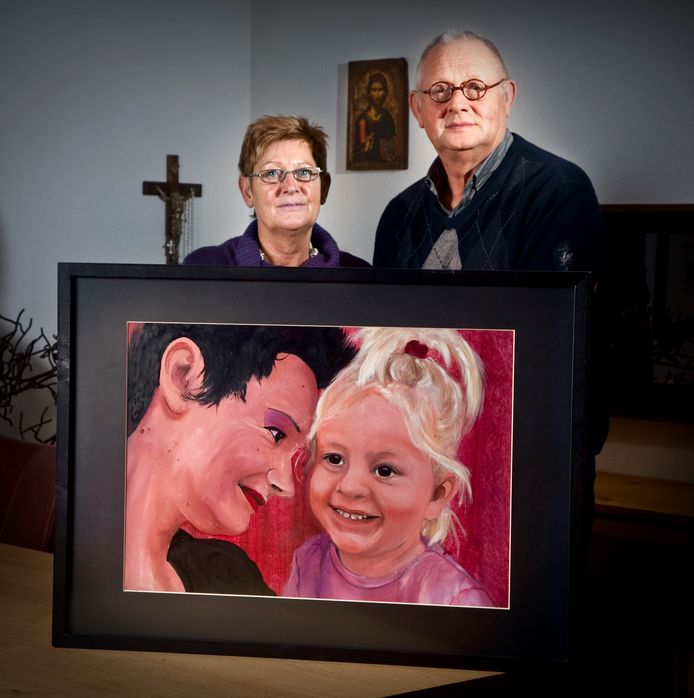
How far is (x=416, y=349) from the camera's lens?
1212 mm

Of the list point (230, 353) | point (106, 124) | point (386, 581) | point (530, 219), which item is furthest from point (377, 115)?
point (386, 581)

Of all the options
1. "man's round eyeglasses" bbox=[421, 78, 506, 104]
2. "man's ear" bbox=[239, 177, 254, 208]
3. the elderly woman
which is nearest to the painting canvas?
the elderly woman

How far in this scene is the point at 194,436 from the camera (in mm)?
1248

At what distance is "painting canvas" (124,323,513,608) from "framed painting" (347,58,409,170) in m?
2.75

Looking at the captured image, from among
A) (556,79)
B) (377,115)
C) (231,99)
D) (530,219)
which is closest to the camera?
(530,219)

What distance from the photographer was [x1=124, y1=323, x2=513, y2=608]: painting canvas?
1.20m

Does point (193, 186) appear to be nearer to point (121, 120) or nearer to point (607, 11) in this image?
point (121, 120)

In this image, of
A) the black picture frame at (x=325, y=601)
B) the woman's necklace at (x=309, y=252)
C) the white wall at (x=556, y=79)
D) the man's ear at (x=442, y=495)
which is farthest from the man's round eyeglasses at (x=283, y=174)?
the white wall at (x=556, y=79)

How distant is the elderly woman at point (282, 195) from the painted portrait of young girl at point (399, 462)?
0.76 m

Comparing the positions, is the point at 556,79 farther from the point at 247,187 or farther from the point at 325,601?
the point at 325,601

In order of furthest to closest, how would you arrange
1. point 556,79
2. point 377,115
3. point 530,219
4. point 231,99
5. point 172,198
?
1. point 231,99
2. point 172,198
3. point 377,115
4. point 556,79
5. point 530,219

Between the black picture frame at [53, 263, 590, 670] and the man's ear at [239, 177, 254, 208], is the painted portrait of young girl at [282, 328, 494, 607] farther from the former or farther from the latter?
the man's ear at [239, 177, 254, 208]

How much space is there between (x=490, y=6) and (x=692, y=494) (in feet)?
6.08

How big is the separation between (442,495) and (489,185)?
1.04 m
